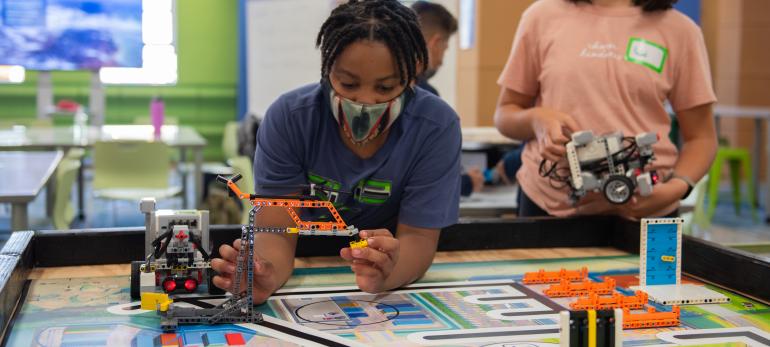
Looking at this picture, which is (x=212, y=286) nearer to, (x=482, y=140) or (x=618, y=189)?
(x=618, y=189)

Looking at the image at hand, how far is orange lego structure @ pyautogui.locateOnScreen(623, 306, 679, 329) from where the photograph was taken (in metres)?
1.28

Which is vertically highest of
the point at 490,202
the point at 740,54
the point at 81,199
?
the point at 740,54

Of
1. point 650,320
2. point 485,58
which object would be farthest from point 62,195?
point 650,320

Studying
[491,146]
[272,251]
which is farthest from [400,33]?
[491,146]

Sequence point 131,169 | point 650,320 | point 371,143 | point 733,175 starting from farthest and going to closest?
1. point 733,175
2. point 131,169
3. point 371,143
4. point 650,320

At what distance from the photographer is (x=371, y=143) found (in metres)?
1.52

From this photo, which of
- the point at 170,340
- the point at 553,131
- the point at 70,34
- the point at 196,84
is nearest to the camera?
the point at 170,340

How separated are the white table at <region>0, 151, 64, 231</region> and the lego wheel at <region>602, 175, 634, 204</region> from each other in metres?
2.14

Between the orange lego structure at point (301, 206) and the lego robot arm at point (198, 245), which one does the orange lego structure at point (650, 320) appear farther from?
the lego robot arm at point (198, 245)

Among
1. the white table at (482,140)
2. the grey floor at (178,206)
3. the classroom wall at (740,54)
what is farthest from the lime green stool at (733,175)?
the white table at (482,140)

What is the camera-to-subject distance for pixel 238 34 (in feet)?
27.6

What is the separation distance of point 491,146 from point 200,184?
7.62 feet

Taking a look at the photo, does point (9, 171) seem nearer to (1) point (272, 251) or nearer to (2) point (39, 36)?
(1) point (272, 251)

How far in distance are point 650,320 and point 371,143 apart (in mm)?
558
